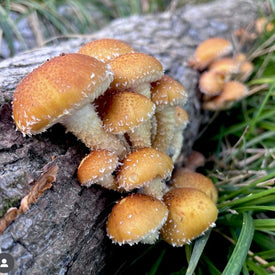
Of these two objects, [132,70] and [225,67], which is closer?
[132,70]

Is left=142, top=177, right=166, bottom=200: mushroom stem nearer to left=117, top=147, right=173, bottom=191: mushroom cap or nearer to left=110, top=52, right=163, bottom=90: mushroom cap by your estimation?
left=117, top=147, right=173, bottom=191: mushroom cap

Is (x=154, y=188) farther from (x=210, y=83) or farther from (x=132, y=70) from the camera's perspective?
(x=210, y=83)

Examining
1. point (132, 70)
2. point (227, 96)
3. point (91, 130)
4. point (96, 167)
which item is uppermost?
point (132, 70)

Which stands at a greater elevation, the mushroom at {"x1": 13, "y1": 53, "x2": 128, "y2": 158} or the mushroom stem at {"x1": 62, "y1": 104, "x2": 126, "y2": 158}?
the mushroom at {"x1": 13, "y1": 53, "x2": 128, "y2": 158}

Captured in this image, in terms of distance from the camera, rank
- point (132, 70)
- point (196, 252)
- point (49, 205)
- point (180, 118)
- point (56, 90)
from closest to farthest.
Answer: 1. point (56, 90)
2. point (49, 205)
3. point (132, 70)
4. point (196, 252)
5. point (180, 118)

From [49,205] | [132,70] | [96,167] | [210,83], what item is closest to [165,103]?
[132,70]

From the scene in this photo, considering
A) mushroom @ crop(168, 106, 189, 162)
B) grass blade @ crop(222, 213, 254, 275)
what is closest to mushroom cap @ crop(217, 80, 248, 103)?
mushroom @ crop(168, 106, 189, 162)

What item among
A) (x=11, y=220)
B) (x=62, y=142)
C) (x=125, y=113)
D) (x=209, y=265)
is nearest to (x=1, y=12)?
(x=62, y=142)

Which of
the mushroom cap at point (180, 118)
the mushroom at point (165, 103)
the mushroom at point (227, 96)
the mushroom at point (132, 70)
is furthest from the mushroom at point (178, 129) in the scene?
the mushroom at point (227, 96)
